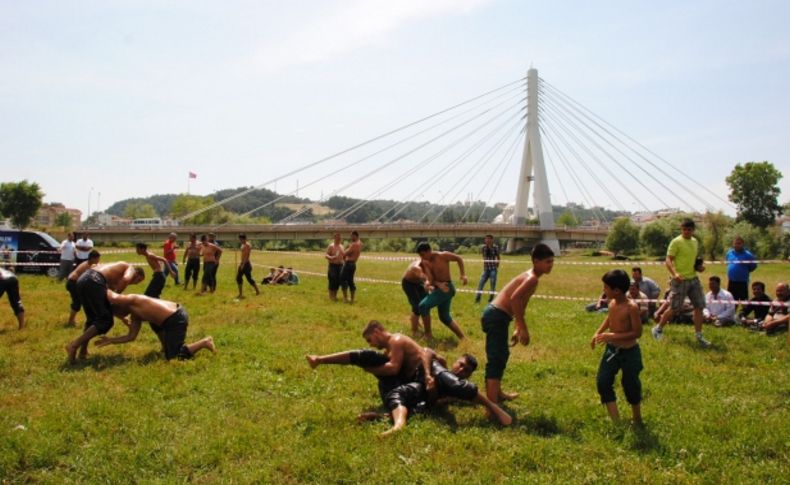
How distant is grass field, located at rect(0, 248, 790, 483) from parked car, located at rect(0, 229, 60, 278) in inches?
506

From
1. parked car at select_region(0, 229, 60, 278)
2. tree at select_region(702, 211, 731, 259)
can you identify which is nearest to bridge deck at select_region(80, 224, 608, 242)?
tree at select_region(702, 211, 731, 259)

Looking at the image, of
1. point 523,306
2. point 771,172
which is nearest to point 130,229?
point 523,306

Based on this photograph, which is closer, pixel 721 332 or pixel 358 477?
pixel 358 477

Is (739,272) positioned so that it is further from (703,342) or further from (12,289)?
(12,289)

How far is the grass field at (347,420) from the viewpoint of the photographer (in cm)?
478

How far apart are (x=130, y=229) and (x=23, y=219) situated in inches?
1046

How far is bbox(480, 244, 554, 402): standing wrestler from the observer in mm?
6035

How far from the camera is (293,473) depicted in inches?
187

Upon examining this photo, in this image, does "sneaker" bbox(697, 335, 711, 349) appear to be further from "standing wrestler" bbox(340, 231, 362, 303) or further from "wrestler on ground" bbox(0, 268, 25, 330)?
"wrestler on ground" bbox(0, 268, 25, 330)

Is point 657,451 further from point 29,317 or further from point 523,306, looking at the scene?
point 29,317

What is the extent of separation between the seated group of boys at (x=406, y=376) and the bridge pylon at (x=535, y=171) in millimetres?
53647

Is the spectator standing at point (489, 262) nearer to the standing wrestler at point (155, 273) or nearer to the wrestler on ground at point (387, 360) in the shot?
the standing wrestler at point (155, 273)

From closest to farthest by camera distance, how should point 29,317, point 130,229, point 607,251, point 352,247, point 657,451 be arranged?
point 657,451 → point 29,317 → point 352,247 → point 130,229 → point 607,251

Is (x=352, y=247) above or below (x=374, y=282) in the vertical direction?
above
